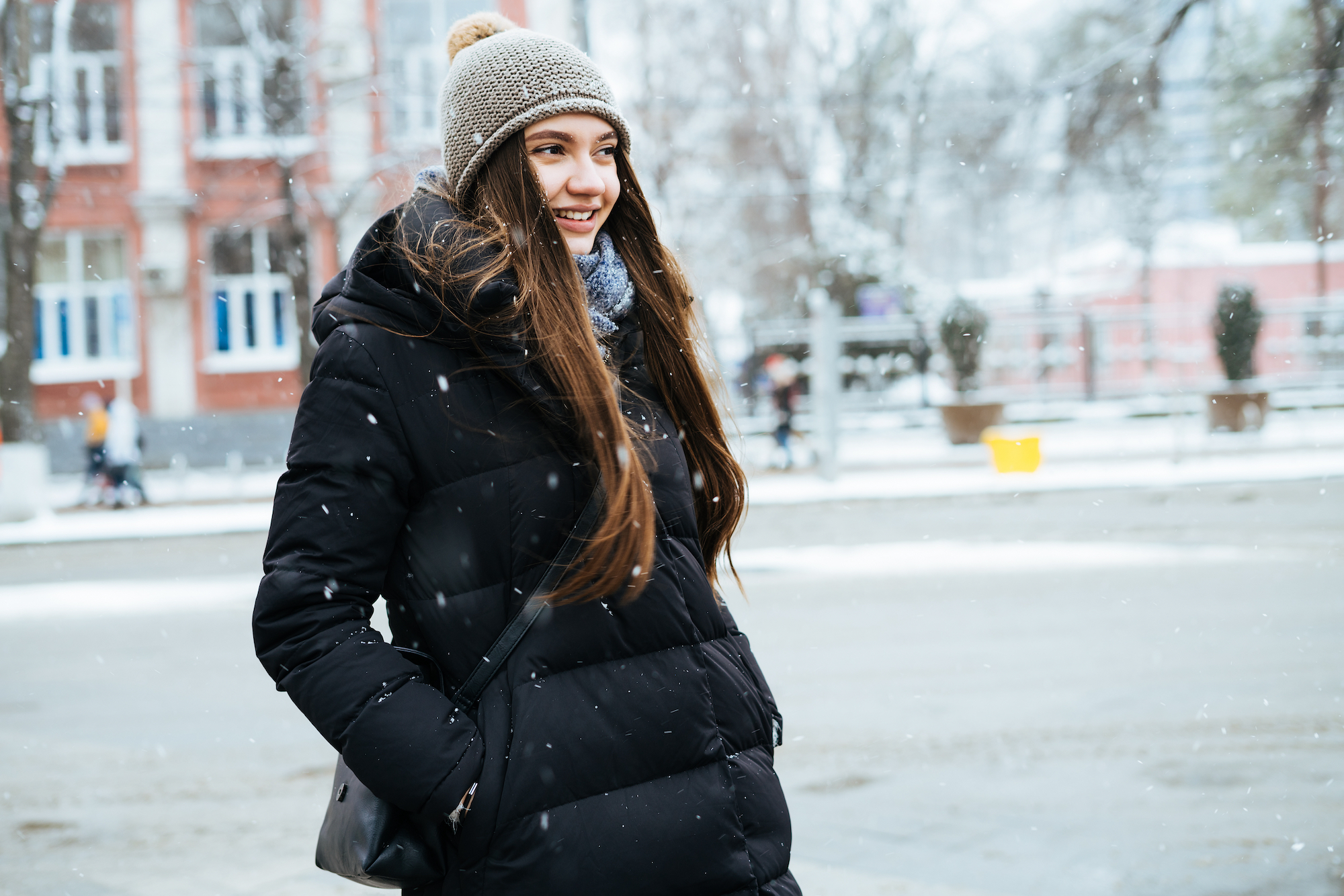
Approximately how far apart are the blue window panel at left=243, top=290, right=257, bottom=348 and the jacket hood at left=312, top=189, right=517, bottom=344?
22.6 meters

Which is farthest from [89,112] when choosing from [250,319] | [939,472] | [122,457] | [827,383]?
[939,472]

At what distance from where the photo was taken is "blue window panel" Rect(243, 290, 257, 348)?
23.0 meters

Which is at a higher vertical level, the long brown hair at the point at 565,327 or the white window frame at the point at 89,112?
the white window frame at the point at 89,112

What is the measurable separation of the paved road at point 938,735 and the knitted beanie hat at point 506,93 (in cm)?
268

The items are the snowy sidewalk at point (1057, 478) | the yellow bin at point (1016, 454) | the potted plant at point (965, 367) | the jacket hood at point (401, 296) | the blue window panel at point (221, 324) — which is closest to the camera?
the jacket hood at point (401, 296)

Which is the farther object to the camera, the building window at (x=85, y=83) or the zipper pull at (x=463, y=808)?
the building window at (x=85, y=83)

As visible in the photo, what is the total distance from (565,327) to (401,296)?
0.76 ft

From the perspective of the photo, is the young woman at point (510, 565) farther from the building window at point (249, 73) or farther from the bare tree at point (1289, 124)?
the building window at point (249, 73)

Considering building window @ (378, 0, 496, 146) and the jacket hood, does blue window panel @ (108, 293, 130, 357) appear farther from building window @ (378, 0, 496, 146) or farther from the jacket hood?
the jacket hood

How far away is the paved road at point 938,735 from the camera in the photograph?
393cm

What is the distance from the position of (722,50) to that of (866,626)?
21.0 m

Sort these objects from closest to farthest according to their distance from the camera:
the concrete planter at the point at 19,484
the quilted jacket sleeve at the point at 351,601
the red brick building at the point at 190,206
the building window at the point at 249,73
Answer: the quilted jacket sleeve at the point at 351,601 < the concrete planter at the point at 19,484 < the building window at the point at 249,73 < the red brick building at the point at 190,206

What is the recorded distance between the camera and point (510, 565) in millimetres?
1648

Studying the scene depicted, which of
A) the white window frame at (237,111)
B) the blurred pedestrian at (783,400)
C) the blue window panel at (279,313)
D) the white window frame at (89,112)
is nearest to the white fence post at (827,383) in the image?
the blurred pedestrian at (783,400)
